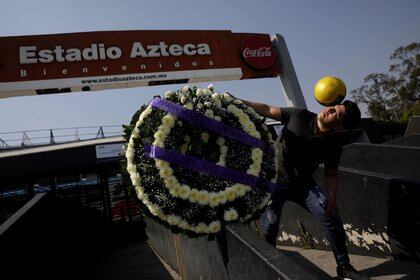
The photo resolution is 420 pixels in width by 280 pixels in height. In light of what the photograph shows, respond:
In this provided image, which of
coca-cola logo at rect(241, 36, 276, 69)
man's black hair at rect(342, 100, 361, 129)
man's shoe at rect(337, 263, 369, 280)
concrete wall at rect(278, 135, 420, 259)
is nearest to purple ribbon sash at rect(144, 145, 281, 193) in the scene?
man's black hair at rect(342, 100, 361, 129)

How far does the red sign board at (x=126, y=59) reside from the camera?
11.8 meters

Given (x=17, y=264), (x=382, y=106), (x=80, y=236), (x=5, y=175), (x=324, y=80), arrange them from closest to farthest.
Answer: (x=17, y=264), (x=324, y=80), (x=80, y=236), (x=5, y=175), (x=382, y=106)

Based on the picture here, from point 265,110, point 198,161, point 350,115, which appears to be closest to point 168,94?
point 198,161

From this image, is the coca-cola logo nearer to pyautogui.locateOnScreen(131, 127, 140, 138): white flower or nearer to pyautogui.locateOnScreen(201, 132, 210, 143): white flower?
pyautogui.locateOnScreen(201, 132, 210, 143): white flower

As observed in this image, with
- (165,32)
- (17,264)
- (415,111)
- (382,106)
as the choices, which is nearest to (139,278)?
(17,264)

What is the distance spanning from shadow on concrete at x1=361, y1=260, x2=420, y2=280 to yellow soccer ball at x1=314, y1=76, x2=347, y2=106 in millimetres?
1565

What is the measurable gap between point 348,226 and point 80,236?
5.60 meters

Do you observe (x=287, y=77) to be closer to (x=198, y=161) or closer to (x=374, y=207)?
(x=374, y=207)

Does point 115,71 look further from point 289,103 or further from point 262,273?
point 262,273

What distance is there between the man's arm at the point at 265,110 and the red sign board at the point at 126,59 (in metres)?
9.95

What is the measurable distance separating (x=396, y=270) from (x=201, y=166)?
197 cm

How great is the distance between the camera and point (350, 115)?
2986 mm

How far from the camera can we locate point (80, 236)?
283 inches

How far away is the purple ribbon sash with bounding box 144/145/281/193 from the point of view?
260 centimetres
